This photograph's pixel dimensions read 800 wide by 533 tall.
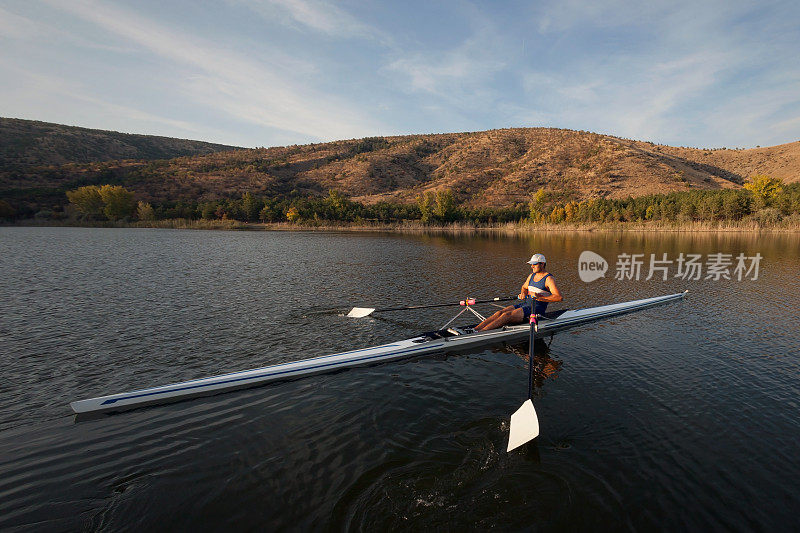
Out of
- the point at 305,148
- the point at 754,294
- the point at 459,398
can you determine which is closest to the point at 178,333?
the point at 459,398

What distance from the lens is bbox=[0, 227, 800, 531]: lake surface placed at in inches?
189

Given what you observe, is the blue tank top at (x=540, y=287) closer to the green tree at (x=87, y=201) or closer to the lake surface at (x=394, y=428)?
the lake surface at (x=394, y=428)

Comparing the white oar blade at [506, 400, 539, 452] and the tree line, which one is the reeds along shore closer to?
the tree line

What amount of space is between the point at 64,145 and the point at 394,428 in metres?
187

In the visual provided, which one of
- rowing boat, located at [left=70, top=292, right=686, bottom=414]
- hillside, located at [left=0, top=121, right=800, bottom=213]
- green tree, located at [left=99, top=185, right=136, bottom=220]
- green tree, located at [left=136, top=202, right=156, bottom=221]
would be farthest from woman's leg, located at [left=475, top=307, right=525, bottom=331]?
hillside, located at [left=0, top=121, right=800, bottom=213]

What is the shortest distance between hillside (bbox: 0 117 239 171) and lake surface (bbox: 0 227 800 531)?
140 meters

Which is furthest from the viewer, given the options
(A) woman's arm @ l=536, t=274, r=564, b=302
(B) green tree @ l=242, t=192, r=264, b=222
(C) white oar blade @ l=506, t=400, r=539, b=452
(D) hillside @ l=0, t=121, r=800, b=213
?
(D) hillside @ l=0, t=121, r=800, b=213

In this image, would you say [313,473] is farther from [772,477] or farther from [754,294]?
[754,294]

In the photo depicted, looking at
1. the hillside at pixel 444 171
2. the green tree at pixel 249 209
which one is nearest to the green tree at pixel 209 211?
the green tree at pixel 249 209

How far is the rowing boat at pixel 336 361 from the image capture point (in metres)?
6.94

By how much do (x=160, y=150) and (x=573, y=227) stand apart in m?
191

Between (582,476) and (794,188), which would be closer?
(582,476)

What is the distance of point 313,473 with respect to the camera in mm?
5469

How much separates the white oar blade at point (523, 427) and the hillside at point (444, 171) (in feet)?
348
